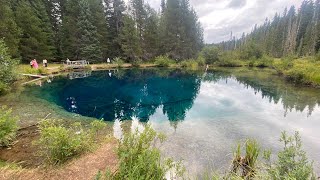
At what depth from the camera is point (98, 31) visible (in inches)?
1524

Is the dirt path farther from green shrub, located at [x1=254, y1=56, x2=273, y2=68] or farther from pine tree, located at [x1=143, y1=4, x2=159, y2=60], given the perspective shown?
green shrub, located at [x1=254, y1=56, x2=273, y2=68]

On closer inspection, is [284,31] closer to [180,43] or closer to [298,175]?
[180,43]

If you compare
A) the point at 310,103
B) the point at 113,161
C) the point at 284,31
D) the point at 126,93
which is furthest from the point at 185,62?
the point at 284,31

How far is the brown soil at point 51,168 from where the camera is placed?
16.0 feet

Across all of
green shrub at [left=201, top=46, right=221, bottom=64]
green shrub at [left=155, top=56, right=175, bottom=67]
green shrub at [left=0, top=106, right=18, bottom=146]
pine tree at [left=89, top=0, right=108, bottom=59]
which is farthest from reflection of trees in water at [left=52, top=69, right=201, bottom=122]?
green shrub at [left=201, top=46, right=221, bottom=64]

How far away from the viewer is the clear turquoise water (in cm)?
785

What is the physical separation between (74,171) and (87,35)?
34827 millimetres

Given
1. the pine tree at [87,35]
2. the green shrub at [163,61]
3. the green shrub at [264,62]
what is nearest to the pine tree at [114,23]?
the pine tree at [87,35]

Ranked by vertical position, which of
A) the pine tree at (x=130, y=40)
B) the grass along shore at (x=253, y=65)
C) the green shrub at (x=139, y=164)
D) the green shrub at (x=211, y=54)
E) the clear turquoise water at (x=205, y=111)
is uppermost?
the pine tree at (x=130, y=40)

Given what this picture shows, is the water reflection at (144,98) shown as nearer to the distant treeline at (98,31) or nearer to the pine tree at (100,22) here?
the distant treeline at (98,31)

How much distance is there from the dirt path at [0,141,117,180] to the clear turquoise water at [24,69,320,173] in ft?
7.41

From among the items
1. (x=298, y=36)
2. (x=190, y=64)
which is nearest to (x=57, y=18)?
(x=190, y=64)

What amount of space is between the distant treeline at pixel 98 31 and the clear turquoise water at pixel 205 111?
16643mm

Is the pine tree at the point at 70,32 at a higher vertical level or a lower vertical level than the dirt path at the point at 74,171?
higher
